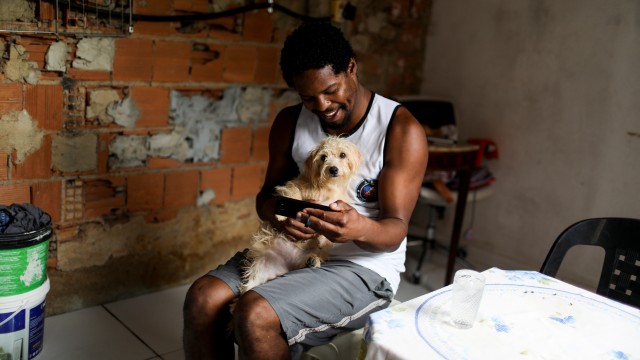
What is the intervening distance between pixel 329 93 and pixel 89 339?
1.50m

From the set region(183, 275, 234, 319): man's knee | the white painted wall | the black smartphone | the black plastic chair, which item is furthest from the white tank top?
the white painted wall

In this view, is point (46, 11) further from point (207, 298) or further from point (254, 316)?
point (254, 316)

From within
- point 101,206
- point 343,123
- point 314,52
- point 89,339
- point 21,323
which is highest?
point 314,52

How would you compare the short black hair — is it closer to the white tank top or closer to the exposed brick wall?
the white tank top

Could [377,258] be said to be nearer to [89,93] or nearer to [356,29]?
[89,93]

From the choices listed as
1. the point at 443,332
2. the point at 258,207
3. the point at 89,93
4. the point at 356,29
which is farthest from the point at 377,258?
the point at 356,29

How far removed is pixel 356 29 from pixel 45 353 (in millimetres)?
2329

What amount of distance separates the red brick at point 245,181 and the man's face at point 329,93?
4.02 ft

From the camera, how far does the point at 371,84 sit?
143 inches

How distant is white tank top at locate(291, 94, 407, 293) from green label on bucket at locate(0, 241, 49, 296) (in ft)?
3.38

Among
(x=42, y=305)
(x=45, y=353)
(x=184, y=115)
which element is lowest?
(x=45, y=353)

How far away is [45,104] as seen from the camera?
7.73 ft

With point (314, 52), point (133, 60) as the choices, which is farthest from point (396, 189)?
point (133, 60)

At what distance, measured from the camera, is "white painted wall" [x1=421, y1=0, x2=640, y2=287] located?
118 inches
